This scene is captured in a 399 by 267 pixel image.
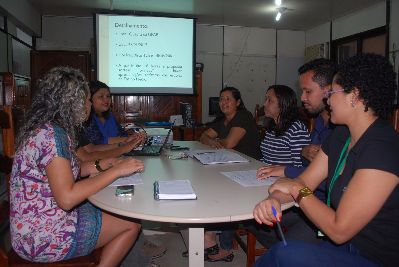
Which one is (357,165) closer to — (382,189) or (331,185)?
(382,189)

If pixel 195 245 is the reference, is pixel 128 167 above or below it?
above

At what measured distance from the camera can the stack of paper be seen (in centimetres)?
203

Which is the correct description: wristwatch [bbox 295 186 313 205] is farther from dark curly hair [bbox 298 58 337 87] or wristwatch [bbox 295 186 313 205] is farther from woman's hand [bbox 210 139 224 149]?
woman's hand [bbox 210 139 224 149]

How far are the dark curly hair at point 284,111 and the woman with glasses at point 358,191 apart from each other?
0.86 m

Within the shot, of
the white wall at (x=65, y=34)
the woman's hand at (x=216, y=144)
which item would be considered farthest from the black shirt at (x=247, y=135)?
the white wall at (x=65, y=34)

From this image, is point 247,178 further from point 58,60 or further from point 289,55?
point 289,55

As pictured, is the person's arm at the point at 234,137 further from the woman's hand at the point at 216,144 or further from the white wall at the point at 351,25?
the white wall at the point at 351,25

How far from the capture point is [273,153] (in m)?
2.18

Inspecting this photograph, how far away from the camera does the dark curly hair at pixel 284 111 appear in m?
2.14

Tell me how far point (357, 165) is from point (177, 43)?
4364 millimetres

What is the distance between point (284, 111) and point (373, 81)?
1.02 meters

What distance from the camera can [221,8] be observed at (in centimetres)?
534

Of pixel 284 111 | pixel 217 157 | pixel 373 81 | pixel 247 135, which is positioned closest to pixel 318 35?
pixel 247 135

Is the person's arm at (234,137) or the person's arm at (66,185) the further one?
the person's arm at (234,137)
